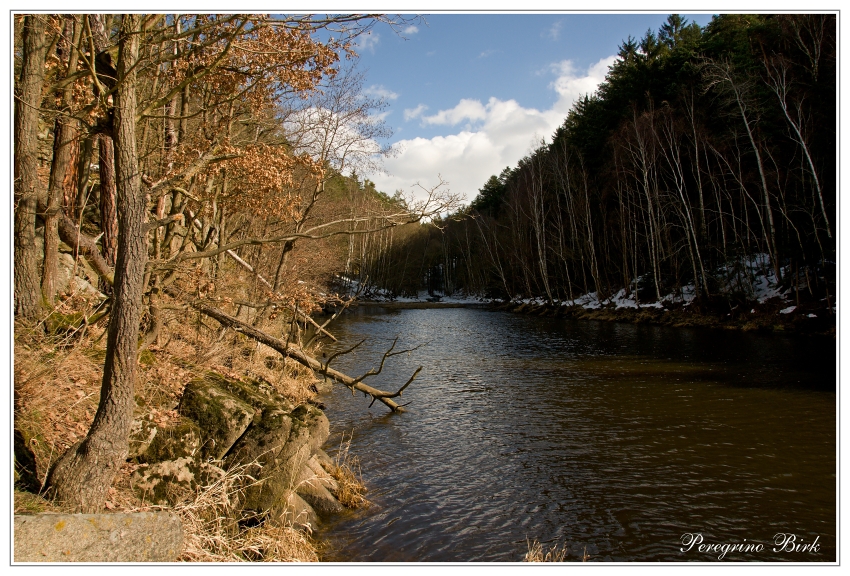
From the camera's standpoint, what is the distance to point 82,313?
24.4 ft

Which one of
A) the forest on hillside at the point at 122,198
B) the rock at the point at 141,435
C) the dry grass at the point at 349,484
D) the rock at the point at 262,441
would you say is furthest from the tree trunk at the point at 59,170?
the dry grass at the point at 349,484

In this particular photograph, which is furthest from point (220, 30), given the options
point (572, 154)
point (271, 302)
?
point (572, 154)

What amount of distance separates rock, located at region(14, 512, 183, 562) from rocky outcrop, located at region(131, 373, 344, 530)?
1316mm

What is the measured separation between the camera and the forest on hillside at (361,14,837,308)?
22.6 m

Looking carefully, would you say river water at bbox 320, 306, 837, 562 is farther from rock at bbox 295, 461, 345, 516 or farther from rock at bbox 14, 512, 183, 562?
rock at bbox 14, 512, 183, 562

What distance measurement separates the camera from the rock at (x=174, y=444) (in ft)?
19.0

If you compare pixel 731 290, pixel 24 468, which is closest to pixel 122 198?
pixel 24 468

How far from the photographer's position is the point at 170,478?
5.62 m

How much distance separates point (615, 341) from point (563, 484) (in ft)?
52.3

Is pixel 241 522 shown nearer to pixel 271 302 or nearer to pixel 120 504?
pixel 120 504

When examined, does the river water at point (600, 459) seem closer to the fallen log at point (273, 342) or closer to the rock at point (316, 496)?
the rock at point (316, 496)

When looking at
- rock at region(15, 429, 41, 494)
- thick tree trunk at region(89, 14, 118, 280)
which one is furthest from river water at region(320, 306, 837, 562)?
thick tree trunk at region(89, 14, 118, 280)

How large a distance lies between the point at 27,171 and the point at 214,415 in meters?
4.05

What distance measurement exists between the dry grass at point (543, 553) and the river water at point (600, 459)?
0.46 feet
